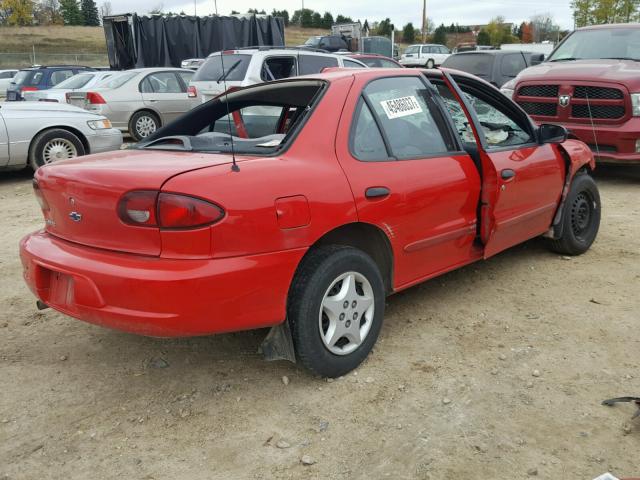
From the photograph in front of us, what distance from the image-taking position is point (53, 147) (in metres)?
8.30

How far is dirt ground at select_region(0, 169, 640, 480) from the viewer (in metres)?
2.51

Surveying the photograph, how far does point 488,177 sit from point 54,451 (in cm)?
281

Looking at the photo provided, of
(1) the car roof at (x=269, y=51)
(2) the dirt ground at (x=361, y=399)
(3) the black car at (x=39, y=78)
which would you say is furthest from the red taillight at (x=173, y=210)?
(3) the black car at (x=39, y=78)

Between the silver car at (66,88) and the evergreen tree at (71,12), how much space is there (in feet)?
234

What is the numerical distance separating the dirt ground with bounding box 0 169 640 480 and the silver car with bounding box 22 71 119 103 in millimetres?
8937

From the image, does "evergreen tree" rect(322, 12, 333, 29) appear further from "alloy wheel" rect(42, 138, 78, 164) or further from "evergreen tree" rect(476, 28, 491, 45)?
"alloy wheel" rect(42, 138, 78, 164)

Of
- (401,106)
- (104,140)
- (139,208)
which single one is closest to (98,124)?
(104,140)

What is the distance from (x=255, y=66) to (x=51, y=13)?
255 ft

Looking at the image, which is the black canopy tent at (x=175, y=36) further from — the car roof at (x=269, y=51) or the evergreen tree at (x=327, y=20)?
the evergreen tree at (x=327, y=20)

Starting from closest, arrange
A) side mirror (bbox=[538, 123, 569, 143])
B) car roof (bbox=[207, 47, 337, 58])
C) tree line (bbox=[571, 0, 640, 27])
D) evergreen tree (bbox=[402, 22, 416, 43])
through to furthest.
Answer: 1. side mirror (bbox=[538, 123, 569, 143])
2. car roof (bbox=[207, 47, 337, 58])
3. tree line (bbox=[571, 0, 640, 27])
4. evergreen tree (bbox=[402, 22, 416, 43])

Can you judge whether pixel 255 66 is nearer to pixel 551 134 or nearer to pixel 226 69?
pixel 226 69

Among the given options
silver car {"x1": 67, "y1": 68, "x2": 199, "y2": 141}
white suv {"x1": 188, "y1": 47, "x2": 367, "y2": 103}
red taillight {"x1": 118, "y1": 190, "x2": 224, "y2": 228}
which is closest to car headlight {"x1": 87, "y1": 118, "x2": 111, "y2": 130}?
white suv {"x1": 188, "y1": 47, "x2": 367, "y2": 103}

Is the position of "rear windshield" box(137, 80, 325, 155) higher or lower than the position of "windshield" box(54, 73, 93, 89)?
higher

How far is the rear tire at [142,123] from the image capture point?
39.1 ft
